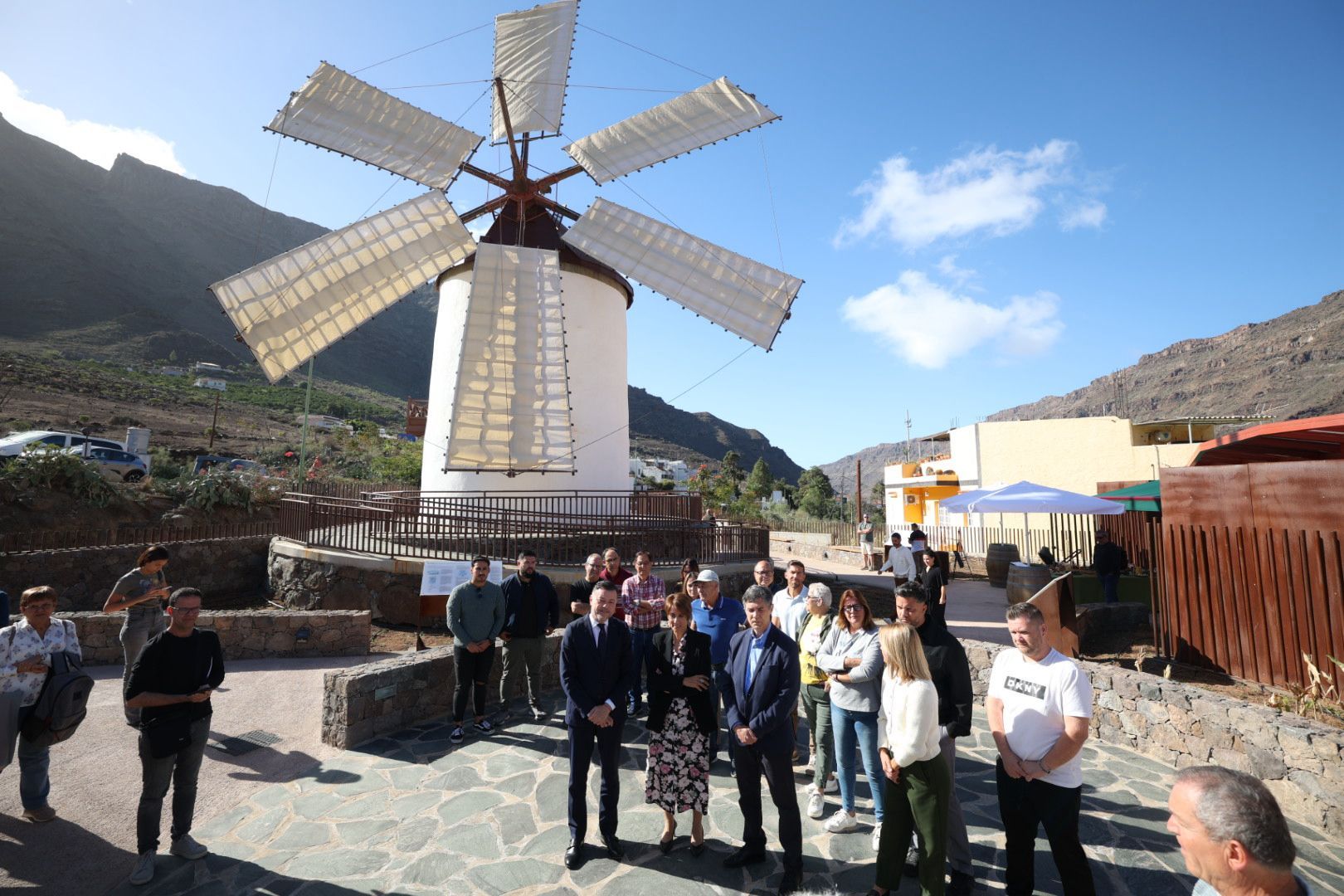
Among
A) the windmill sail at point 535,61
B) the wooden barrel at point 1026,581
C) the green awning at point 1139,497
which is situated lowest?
the wooden barrel at point 1026,581

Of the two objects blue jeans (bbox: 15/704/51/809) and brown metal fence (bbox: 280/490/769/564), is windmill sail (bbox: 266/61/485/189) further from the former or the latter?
blue jeans (bbox: 15/704/51/809)

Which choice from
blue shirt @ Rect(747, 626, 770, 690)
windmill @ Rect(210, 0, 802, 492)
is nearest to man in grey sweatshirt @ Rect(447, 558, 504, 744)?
blue shirt @ Rect(747, 626, 770, 690)

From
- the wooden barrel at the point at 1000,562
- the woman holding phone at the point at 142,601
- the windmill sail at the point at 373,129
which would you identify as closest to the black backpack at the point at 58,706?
the woman holding phone at the point at 142,601

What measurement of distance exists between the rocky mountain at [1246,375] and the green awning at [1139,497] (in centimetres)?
6746

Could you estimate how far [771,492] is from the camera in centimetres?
6825

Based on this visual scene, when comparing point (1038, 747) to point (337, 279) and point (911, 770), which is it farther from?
point (337, 279)

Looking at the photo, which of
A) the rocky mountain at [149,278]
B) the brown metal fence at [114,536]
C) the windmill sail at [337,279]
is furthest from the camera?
the rocky mountain at [149,278]

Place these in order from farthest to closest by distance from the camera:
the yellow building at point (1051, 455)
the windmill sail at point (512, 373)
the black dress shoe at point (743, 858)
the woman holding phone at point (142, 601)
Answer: the yellow building at point (1051, 455) → the windmill sail at point (512, 373) → the woman holding phone at point (142, 601) → the black dress shoe at point (743, 858)

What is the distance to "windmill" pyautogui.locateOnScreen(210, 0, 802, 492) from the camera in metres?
12.5

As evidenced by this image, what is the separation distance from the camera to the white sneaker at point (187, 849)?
3699mm

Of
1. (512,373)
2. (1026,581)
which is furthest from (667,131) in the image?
(1026,581)

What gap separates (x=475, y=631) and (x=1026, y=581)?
920 cm

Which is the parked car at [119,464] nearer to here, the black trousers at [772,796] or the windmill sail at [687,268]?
the windmill sail at [687,268]

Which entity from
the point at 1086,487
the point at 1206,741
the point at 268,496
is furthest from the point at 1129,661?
the point at 1086,487
